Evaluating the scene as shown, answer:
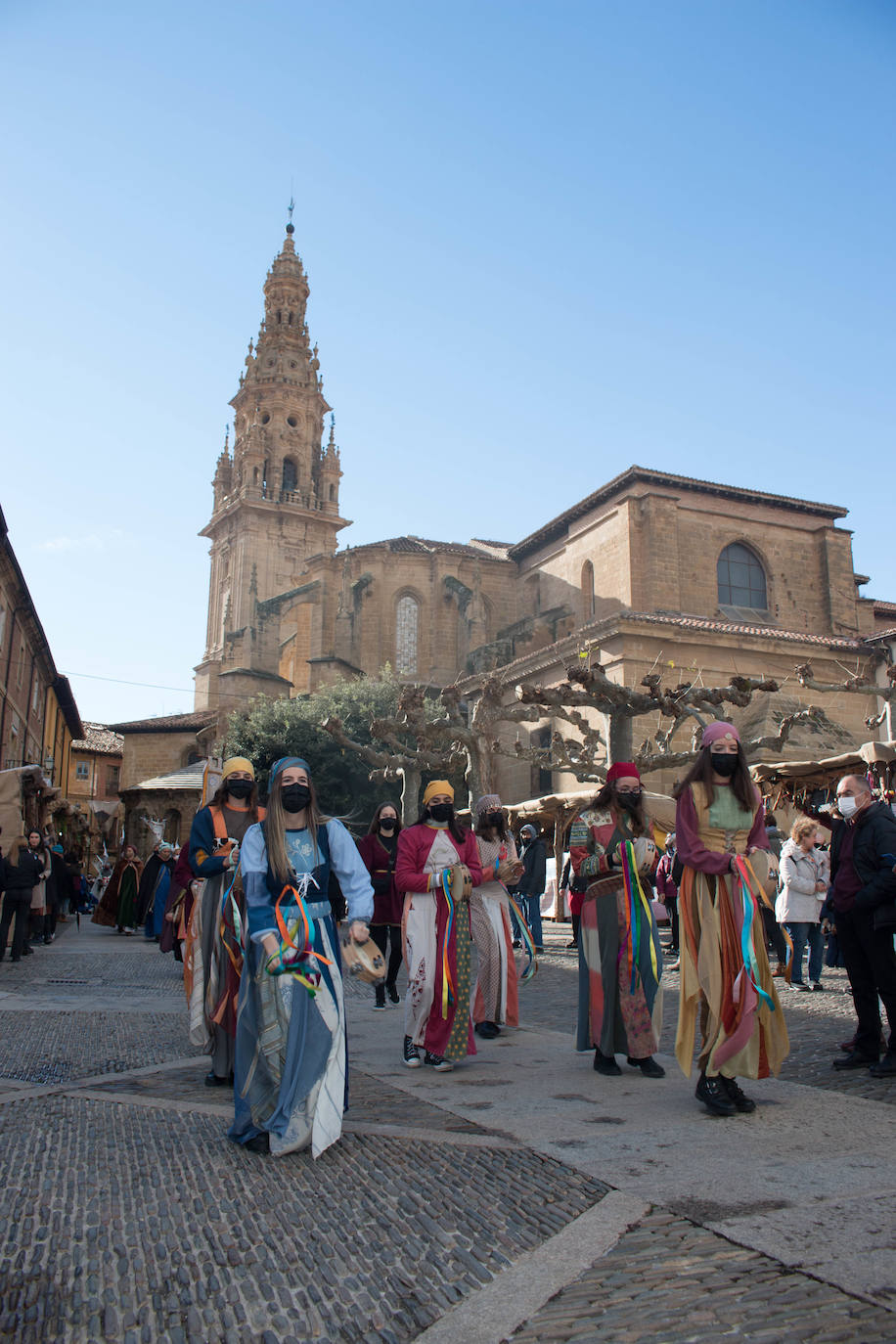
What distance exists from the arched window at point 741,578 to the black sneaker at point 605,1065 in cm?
3135

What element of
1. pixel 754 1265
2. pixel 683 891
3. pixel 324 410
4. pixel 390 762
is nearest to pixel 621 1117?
pixel 683 891

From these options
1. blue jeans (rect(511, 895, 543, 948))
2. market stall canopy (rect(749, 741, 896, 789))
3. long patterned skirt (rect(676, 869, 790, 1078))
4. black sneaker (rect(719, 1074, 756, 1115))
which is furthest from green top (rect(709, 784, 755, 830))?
market stall canopy (rect(749, 741, 896, 789))

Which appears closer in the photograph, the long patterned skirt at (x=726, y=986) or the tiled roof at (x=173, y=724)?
the long patterned skirt at (x=726, y=986)

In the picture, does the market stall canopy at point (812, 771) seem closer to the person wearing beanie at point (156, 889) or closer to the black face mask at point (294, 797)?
the person wearing beanie at point (156, 889)

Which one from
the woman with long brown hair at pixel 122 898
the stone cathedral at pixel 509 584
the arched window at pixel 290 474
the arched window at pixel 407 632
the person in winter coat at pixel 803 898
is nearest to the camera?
the person in winter coat at pixel 803 898

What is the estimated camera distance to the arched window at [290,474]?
58.2 meters

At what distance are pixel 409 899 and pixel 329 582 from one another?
3822cm

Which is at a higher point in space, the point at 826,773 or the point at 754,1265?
the point at 826,773

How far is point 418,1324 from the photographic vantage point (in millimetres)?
2564

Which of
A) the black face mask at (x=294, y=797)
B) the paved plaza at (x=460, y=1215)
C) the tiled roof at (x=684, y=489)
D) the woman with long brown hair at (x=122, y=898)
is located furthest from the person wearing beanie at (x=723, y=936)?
the tiled roof at (x=684, y=489)

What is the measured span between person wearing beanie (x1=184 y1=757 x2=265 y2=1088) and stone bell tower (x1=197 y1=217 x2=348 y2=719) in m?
43.8

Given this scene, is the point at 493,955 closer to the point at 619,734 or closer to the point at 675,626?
the point at 619,734

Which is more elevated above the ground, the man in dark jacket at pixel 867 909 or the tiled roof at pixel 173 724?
the tiled roof at pixel 173 724

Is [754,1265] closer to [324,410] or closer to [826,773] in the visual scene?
[826,773]
